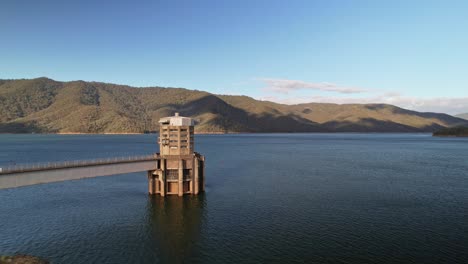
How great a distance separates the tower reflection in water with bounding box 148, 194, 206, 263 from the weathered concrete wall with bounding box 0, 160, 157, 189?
26.2ft

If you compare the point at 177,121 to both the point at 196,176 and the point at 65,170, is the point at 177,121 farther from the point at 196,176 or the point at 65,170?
the point at 65,170

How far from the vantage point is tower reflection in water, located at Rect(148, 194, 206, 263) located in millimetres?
40000

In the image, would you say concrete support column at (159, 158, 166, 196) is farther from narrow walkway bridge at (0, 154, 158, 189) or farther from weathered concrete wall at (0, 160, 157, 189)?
weathered concrete wall at (0, 160, 157, 189)

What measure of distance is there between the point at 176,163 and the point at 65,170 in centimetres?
2060

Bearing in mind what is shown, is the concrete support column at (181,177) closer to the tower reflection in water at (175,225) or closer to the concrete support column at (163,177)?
the tower reflection in water at (175,225)

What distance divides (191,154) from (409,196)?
160 ft

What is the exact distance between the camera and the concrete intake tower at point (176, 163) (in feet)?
214

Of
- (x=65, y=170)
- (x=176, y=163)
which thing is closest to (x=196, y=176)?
(x=176, y=163)

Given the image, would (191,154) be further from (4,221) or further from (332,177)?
(332,177)

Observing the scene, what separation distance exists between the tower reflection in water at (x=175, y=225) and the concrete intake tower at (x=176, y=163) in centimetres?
208

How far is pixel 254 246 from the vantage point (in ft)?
137

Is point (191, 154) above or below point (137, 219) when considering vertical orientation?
above

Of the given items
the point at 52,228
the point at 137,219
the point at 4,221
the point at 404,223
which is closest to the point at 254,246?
the point at 137,219

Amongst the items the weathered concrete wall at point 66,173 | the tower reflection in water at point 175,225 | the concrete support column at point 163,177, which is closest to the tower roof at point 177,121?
the concrete support column at point 163,177
